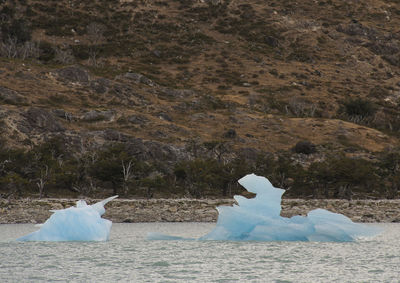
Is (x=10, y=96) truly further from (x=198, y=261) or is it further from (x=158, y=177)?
(x=198, y=261)

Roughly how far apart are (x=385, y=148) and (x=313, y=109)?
20.5 m

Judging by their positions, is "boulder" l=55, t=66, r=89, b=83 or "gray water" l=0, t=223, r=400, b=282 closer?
"gray water" l=0, t=223, r=400, b=282

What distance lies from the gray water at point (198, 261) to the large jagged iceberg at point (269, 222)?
52 cm

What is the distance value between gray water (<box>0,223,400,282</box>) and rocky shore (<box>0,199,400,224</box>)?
35.0ft

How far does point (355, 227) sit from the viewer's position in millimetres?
25609

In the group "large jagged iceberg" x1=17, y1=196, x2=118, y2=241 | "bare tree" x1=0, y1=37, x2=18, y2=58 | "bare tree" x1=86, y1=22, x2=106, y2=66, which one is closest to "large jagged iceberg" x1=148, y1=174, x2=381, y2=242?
"large jagged iceberg" x1=17, y1=196, x2=118, y2=241

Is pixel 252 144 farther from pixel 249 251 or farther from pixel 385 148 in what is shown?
pixel 249 251

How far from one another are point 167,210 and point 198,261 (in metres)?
22.1

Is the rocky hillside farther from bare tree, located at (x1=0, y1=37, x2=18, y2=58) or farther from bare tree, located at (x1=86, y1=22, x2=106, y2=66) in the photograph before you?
bare tree, located at (x1=0, y1=37, x2=18, y2=58)

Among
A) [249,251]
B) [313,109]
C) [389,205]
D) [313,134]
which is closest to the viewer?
[249,251]

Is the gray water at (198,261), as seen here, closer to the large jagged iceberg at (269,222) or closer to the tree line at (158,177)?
the large jagged iceberg at (269,222)

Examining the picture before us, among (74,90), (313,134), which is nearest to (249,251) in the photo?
(313,134)

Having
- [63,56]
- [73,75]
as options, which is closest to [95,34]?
[63,56]

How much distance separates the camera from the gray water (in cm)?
1919
